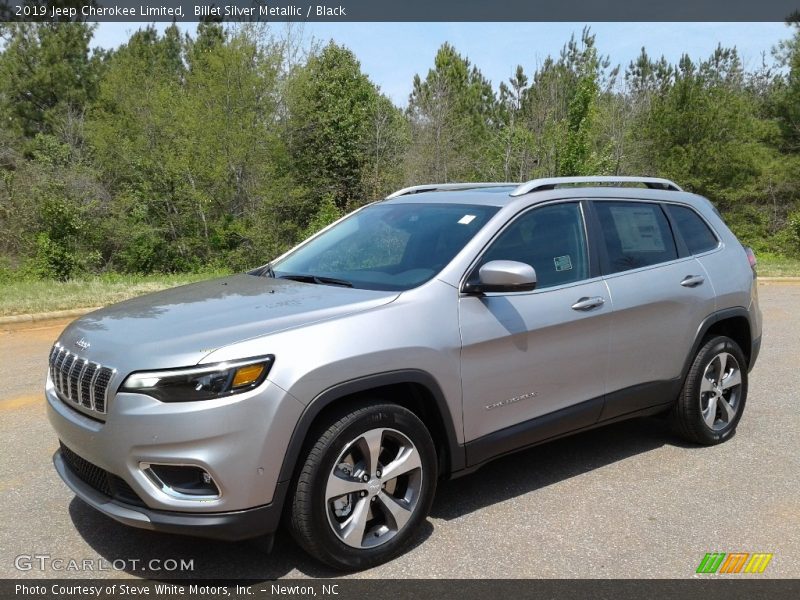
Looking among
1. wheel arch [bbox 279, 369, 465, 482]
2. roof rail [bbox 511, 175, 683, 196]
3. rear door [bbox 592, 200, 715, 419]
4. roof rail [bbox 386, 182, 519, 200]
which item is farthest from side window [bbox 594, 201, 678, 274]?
wheel arch [bbox 279, 369, 465, 482]

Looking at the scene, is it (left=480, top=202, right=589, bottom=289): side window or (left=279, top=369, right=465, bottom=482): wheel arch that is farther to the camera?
(left=480, top=202, right=589, bottom=289): side window

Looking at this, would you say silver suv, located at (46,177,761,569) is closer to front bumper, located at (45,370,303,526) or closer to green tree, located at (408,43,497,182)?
front bumper, located at (45,370,303,526)

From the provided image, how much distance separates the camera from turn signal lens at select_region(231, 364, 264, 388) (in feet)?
9.71

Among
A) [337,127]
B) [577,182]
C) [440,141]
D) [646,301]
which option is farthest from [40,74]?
[646,301]

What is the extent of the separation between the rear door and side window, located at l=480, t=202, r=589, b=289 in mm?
186

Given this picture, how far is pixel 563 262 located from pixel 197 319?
2091 mm

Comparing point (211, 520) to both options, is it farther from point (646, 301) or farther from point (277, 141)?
point (277, 141)

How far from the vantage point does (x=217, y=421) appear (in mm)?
2904

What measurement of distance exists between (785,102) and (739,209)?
6.10 metres

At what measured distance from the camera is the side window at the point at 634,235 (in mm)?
4473

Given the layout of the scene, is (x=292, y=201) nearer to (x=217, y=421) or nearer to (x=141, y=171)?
(x=141, y=171)

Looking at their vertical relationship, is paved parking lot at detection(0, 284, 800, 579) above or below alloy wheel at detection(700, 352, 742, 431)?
below

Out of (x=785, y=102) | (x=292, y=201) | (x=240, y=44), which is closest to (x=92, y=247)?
(x=292, y=201)

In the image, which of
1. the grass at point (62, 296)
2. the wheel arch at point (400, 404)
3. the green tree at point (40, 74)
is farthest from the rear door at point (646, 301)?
the green tree at point (40, 74)
